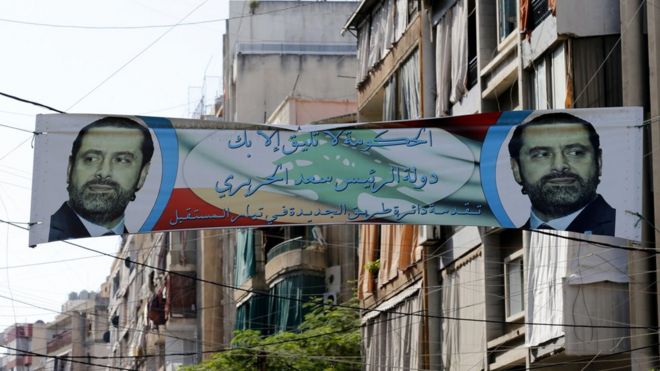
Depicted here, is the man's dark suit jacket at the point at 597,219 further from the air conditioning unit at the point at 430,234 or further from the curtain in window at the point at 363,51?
the curtain in window at the point at 363,51

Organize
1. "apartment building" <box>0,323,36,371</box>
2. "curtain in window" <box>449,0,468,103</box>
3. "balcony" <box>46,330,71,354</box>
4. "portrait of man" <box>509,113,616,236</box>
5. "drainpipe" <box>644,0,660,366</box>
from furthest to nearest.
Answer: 1. "apartment building" <box>0,323,36,371</box>
2. "balcony" <box>46,330,71,354</box>
3. "curtain in window" <box>449,0,468,103</box>
4. "drainpipe" <box>644,0,660,366</box>
5. "portrait of man" <box>509,113,616,236</box>

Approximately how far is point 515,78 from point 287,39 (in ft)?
88.5

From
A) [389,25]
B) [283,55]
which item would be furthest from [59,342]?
[389,25]

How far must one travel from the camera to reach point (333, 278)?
131 ft

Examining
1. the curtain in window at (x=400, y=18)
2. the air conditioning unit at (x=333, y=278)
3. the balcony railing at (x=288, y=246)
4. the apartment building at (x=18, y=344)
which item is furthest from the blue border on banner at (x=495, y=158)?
the apartment building at (x=18, y=344)

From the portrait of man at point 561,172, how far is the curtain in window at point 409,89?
37.0 feet

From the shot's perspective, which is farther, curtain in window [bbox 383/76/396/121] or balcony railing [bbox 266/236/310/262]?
balcony railing [bbox 266/236/310/262]

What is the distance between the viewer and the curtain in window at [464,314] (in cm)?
2652

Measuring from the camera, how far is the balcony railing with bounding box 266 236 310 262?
4050 centimetres

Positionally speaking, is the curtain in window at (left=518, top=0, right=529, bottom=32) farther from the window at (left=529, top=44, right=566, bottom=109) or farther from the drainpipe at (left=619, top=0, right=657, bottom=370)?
the drainpipe at (left=619, top=0, right=657, bottom=370)

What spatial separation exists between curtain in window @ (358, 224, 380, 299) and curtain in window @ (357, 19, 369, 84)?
3.66m

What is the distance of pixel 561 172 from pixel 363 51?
17.0 meters

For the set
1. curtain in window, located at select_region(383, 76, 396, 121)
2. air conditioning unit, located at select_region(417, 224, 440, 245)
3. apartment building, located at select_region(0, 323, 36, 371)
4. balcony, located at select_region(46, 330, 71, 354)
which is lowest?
air conditioning unit, located at select_region(417, 224, 440, 245)

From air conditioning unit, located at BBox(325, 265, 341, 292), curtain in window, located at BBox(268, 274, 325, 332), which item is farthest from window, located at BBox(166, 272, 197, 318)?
air conditioning unit, located at BBox(325, 265, 341, 292)
